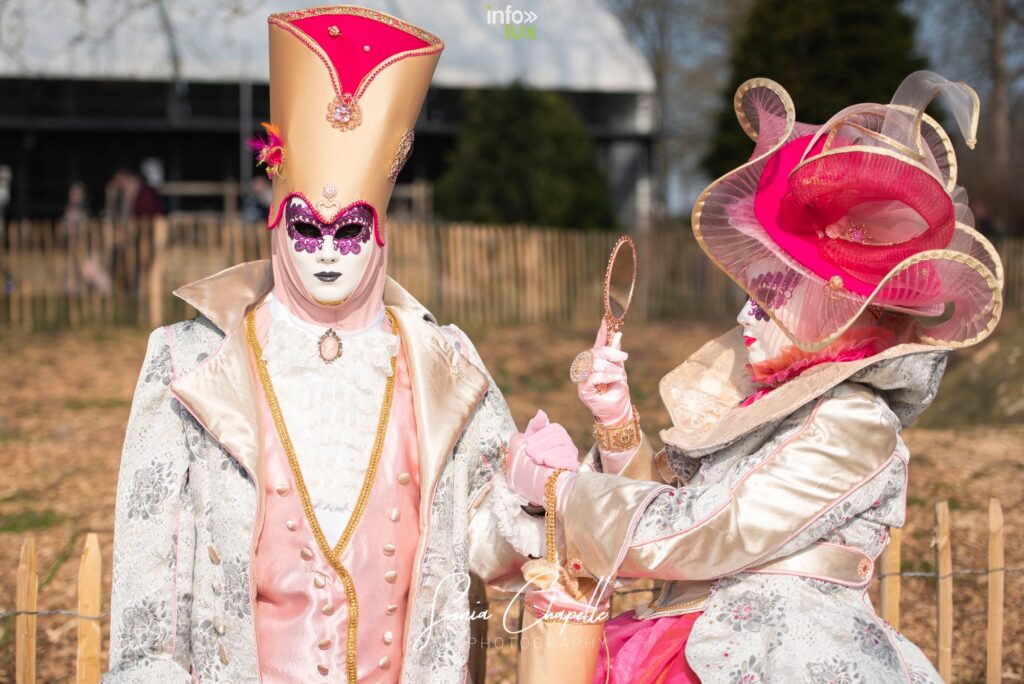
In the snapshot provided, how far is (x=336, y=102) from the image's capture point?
102 inches

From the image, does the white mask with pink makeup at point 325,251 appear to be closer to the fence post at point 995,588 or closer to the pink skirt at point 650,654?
the pink skirt at point 650,654

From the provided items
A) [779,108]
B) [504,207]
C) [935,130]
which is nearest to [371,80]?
[779,108]

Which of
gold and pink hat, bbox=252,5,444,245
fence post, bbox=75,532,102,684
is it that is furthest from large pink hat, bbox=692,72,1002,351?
fence post, bbox=75,532,102,684

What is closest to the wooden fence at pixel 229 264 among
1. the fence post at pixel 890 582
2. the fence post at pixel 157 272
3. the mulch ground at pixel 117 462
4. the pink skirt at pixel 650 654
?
the fence post at pixel 157 272

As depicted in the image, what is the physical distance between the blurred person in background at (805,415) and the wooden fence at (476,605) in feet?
2.43

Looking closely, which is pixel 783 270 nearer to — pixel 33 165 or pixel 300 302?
pixel 300 302

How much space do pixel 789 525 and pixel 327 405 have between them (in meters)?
1.08

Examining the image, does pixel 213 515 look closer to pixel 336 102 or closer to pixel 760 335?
pixel 336 102

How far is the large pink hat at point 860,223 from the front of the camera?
2.41m

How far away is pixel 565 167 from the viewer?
14312 mm

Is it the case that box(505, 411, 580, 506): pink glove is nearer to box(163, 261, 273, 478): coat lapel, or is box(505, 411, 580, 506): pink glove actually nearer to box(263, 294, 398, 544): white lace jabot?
box(263, 294, 398, 544): white lace jabot

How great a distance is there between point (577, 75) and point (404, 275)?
9.05 meters

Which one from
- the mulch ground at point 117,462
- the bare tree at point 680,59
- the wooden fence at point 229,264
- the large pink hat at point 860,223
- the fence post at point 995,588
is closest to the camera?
the large pink hat at point 860,223

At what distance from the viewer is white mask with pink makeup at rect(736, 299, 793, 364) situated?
269 cm
